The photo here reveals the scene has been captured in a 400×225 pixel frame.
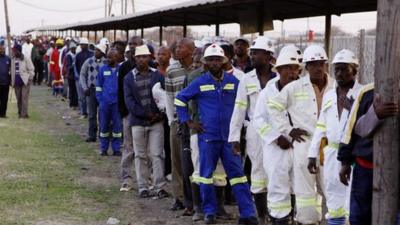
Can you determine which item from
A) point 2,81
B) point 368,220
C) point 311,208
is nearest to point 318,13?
point 311,208

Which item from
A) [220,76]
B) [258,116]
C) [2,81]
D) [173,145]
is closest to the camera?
[258,116]

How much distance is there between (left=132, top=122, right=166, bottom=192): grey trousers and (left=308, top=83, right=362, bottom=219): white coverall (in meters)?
3.70

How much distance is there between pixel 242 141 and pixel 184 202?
1146 mm

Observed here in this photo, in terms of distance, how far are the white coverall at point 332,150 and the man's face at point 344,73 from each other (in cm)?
8

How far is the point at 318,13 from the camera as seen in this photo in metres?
11.2

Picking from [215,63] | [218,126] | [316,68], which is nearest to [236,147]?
[218,126]

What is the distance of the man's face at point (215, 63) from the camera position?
8.10m

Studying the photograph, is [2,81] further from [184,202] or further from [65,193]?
[184,202]

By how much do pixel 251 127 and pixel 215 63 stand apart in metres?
0.79

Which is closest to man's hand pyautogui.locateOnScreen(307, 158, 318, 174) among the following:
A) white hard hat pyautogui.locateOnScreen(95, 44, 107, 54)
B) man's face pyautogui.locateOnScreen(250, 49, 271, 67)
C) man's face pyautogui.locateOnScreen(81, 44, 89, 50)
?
man's face pyautogui.locateOnScreen(250, 49, 271, 67)

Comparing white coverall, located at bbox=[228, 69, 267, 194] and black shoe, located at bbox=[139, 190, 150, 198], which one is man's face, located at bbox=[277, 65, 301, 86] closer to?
white coverall, located at bbox=[228, 69, 267, 194]

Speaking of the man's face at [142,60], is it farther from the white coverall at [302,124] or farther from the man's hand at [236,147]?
the white coverall at [302,124]

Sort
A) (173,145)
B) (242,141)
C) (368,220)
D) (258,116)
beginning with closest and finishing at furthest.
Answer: (368,220), (258,116), (242,141), (173,145)

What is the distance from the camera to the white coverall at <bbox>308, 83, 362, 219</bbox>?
6301 millimetres
